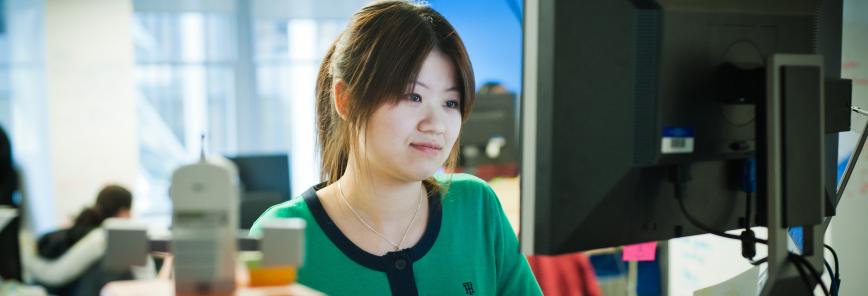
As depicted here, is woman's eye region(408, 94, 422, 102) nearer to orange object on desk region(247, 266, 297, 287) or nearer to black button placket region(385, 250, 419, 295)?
black button placket region(385, 250, 419, 295)

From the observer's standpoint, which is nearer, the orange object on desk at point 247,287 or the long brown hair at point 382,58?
the orange object on desk at point 247,287

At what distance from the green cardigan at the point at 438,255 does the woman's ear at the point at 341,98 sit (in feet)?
0.53

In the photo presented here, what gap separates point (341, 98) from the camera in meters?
1.40

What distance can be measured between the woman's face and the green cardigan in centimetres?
14

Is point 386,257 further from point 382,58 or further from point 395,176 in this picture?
point 382,58

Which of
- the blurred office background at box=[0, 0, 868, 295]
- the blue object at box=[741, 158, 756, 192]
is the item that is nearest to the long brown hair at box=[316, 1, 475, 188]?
the blue object at box=[741, 158, 756, 192]

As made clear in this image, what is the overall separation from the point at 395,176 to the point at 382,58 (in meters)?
0.21

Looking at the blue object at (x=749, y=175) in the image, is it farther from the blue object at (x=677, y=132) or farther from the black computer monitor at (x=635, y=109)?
the blue object at (x=677, y=132)

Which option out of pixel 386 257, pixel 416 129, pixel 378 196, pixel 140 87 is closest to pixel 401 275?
pixel 386 257


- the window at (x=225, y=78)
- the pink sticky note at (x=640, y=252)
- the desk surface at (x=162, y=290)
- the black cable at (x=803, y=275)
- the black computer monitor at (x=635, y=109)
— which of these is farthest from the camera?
the window at (x=225, y=78)

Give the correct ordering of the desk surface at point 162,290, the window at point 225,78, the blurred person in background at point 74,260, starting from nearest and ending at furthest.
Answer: the desk surface at point 162,290 → the blurred person in background at point 74,260 → the window at point 225,78

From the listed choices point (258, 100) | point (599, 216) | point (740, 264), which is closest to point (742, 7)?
point (599, 216)

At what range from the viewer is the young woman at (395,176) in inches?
52.2

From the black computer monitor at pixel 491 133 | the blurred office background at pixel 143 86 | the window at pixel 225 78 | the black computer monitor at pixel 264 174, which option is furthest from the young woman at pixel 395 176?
the window at pixel 225 78
